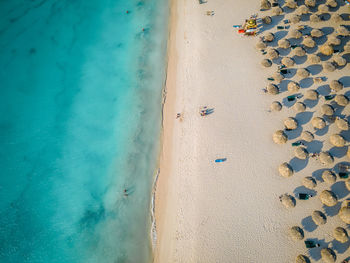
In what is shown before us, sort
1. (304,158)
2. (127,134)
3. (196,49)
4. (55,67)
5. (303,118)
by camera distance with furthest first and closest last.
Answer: (55,67), (196,49), (127,134), (303,118), (304,158)

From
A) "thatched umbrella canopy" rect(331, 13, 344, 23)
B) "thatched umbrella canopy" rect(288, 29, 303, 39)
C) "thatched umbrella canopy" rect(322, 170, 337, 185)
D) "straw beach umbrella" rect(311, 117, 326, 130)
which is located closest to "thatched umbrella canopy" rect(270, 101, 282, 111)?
"straw beach umbrella" rect(311, 117, 326, 130)

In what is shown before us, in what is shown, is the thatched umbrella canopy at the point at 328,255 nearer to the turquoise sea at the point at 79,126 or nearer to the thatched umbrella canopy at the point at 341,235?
the thatched umbrella canopy at the point at 341,235

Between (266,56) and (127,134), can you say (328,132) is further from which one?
(127,134)

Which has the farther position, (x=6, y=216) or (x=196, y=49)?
(x=196, y=49)

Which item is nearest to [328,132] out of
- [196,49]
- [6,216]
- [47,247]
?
[196,49]

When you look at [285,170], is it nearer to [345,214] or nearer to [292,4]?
[345,214]

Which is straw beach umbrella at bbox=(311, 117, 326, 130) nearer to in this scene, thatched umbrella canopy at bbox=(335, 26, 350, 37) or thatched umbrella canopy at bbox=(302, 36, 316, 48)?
thatched umbrella canopy at bbox=(302, 36, 316, 48)

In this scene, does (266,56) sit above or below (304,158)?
above
